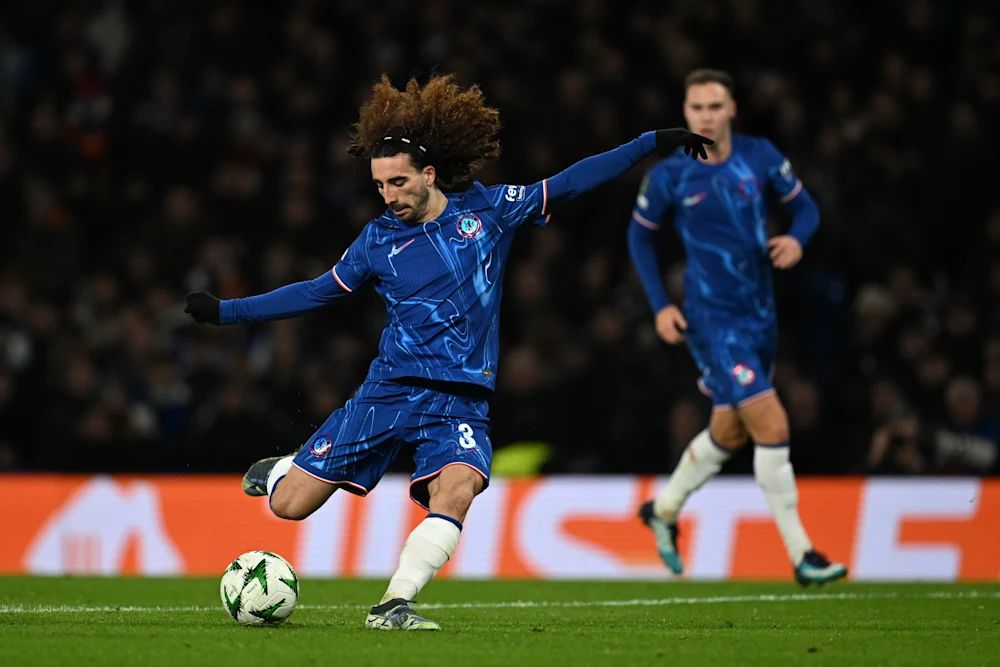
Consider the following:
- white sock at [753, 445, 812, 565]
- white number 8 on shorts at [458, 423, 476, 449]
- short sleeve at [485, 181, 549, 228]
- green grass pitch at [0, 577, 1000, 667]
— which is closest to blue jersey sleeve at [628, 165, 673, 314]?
white sock at [753, 445, 812, 565]

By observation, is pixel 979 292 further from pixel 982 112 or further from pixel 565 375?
pixel 565 375

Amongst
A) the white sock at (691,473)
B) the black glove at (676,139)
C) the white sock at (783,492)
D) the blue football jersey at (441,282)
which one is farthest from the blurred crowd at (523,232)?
the blue football jersey at (441,282)

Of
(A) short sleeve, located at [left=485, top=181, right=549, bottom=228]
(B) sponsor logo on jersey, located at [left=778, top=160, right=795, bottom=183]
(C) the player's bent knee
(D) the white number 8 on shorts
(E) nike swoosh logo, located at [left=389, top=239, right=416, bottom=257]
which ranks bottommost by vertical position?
(C) the player's bent knee

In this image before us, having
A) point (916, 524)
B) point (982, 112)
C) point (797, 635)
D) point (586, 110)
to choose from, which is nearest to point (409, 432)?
point (797, 635)

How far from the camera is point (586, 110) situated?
1426cm

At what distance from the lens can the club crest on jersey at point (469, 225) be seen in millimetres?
6973

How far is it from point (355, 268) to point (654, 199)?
2.90 metres

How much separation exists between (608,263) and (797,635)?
7.42 m

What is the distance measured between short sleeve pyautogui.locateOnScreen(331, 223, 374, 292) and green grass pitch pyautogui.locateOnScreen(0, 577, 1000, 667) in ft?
4.45

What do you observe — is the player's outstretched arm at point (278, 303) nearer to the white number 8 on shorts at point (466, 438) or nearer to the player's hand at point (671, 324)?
the white number 8 on shorts at point (466, 438)

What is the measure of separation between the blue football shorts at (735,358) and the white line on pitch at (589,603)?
1.06 m

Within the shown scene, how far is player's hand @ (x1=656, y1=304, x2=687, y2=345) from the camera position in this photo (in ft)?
30.7

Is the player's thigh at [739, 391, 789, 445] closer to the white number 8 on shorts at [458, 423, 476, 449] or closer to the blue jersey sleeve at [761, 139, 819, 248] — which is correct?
the blue jersey sleeve at [761, 139, 819, 248]

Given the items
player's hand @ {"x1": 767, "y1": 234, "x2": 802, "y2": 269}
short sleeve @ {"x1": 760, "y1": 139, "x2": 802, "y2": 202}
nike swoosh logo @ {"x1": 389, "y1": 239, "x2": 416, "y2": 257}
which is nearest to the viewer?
nike swoosh logo @ {"x1": 389, "y1": 239, "x2": 416, "y2": 257}
